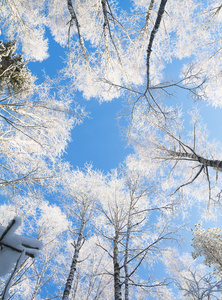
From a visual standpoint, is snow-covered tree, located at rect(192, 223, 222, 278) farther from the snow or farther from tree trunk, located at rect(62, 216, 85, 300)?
Answer: the snow

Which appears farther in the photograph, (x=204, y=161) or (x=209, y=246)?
(x=209, y=246)

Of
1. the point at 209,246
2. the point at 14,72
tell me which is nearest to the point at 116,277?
the point at 209,246

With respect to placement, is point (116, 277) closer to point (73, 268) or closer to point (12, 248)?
point (73, 268)

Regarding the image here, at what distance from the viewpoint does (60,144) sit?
5.53m

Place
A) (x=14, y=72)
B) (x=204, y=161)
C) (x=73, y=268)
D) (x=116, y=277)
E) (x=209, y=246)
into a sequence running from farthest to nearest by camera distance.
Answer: (x=209, y=246) → (x=14, y=72) → (x=73, y=268) → (x=204, y=161) → (x=116, y=277)

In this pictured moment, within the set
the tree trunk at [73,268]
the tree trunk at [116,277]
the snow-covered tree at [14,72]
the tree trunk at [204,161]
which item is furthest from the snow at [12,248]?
the snow-covered tree at [14,72]

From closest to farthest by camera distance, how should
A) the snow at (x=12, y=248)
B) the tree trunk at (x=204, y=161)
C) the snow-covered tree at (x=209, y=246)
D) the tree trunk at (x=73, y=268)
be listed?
the snow at (x=12, y=248), the tree trunk at (x=204, y=161), the tree trunk at (x=73, y=268), the snow-covered tree at (x=209, y=246)

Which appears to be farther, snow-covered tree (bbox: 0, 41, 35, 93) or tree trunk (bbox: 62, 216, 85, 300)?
snow-covered tree (bbox: 0, 41, 35, 93)

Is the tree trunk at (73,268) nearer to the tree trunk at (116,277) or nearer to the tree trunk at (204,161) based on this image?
the tree trunk at (116,277)

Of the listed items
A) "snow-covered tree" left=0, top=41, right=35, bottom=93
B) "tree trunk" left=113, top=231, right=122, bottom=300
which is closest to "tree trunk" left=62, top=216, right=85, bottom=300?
"tree trunk" left=113, top=231, right=122, bottom=300

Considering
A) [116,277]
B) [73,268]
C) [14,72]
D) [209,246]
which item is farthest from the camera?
[209,246]

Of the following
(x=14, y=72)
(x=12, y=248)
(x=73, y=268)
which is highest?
(x=14, y=72)

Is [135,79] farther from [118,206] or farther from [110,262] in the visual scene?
[110,262]

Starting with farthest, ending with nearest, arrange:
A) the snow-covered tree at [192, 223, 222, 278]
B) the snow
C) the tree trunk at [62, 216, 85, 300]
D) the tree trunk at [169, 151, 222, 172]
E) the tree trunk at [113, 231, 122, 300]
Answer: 1. the snow-covered tree at [192, 223, 222, 278]
2. the tree trunk at [62, 216, 85, 300]
3. the tree trunk at [169, 151, 222, 172]
4. the tree trunk at [113, 231, 122, 300]
5. the snow
